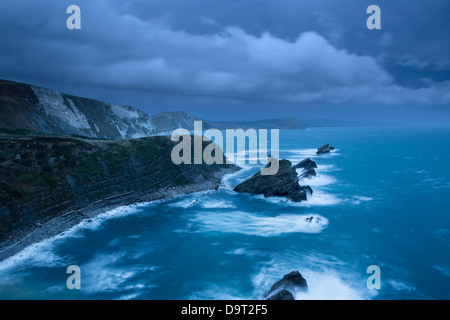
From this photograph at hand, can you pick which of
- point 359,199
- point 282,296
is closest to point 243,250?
point 282,296

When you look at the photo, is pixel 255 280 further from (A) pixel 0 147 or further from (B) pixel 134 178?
(A) pixel 0 147

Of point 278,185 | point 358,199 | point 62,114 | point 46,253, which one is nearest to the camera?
point 46,253

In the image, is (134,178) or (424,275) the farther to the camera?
(134,178)

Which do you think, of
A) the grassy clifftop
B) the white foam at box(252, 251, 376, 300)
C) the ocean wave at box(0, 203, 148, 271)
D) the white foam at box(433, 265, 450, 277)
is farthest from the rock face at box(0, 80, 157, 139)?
the white foam at box(433, 265, 450, 277)

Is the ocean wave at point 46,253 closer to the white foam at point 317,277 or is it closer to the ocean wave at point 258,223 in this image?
the ocean wave at point 258,223

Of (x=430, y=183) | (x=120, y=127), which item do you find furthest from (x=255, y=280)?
(x=120, y=127)

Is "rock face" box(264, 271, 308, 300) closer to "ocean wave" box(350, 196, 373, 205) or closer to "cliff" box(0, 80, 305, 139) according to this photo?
"ocean wave" box(350, 196, 373, 205)

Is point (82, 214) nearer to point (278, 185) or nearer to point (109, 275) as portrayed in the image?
point (109, 275)

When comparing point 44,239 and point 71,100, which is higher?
point 71,100
